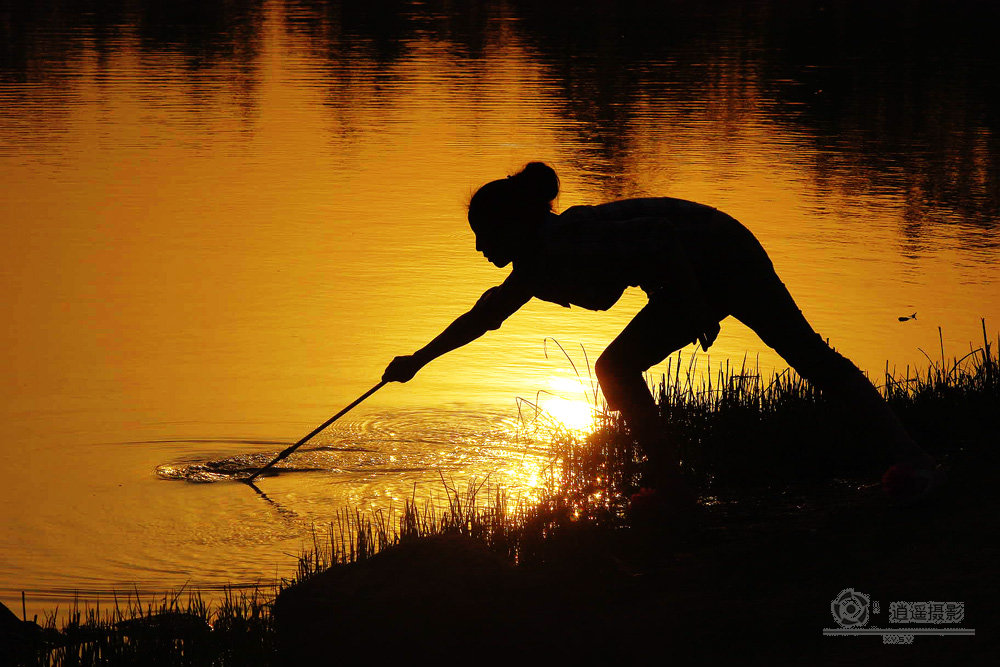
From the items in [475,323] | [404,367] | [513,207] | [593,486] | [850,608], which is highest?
[513,207]

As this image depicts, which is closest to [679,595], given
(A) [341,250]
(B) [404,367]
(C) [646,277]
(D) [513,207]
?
(C) [646,277]

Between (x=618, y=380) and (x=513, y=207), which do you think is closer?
(x=513, y=207)

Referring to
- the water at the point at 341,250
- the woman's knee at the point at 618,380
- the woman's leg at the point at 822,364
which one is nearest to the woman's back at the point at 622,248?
the woman's leg at the point at 822,364

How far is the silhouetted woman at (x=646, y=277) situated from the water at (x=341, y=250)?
1974 mm

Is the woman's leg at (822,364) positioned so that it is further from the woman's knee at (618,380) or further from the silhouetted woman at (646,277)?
the woman's knee at (618,380)

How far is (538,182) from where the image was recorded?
462 cm

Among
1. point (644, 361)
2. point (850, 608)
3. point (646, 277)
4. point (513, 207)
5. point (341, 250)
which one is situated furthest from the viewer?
point (341, 250)

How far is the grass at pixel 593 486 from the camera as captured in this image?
4.93 m

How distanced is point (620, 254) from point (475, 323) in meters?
0.55

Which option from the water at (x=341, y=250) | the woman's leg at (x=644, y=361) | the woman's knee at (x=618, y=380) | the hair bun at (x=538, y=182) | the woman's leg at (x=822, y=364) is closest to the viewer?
the hair bun at (x=538, y=182)

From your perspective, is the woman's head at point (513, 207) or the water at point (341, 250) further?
the water at point (341, 250)

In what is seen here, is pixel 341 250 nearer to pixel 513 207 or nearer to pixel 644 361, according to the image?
pixel 644 361

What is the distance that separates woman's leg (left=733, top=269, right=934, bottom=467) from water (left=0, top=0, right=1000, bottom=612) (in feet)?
7.35

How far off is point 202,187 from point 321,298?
5111 millimetres
